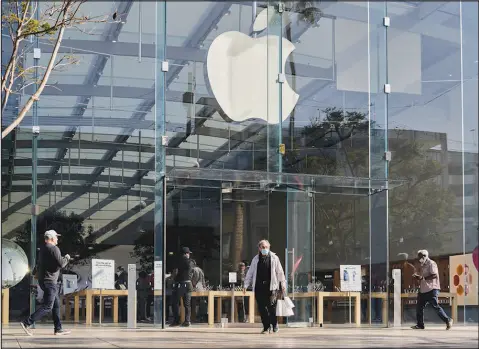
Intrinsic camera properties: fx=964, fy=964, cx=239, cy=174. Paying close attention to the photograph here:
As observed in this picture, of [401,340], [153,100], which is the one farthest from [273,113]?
[401,340]

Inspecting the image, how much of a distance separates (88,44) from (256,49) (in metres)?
3.16

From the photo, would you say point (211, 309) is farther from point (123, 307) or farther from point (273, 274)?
point (273, 274)

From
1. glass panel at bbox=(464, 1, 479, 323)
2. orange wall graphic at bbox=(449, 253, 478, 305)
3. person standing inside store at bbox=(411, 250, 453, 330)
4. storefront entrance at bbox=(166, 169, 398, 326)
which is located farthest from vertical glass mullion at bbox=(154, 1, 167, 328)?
glass panel at bbox=(464, 1, 479, 323)

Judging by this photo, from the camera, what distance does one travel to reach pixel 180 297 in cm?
1827

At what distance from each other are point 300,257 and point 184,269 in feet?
7.83

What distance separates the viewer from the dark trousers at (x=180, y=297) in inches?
714

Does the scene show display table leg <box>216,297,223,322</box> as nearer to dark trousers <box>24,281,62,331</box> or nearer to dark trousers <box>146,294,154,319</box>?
dark trousers <box>146,294,154,319</box>

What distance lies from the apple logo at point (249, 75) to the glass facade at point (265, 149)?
3cm

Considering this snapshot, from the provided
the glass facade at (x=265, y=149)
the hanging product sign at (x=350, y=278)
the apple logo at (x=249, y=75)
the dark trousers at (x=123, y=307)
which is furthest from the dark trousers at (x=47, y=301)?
the hanging product sign at (x=350, y=278)

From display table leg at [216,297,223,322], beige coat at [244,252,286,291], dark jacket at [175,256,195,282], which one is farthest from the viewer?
display table leg at [216,297,223,322]

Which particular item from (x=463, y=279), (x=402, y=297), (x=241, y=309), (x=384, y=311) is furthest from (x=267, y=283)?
(x=463, y=279)

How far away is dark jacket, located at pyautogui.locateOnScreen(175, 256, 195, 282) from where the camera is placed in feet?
60.4

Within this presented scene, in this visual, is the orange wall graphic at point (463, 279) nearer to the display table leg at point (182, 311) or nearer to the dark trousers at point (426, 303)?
the dark trousers at point (426, 303)

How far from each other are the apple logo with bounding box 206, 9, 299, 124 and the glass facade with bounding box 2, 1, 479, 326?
1.1 inches
